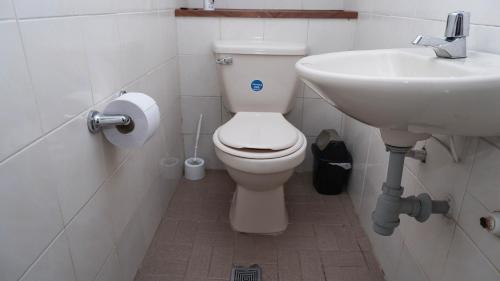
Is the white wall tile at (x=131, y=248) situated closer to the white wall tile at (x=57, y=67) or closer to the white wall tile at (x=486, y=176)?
the white wall tile at (x=57, y=67)

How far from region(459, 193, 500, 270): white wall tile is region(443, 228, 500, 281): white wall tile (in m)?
0.02

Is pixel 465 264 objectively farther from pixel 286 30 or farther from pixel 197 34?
pixel 197 34

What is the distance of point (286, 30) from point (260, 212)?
936mm

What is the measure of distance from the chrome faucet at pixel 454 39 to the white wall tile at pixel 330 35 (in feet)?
3.32

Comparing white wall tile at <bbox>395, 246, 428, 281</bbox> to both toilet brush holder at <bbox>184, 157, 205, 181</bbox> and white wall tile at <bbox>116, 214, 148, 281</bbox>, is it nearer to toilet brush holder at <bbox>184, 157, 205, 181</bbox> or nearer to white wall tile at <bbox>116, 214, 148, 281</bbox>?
white wall tile at <bbox>116, 214, 148, 281</bbox>

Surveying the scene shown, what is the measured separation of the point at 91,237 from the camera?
2.90ft

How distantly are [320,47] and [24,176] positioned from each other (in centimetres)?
147

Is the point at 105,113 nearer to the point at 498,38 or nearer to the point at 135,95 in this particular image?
the point at 135,95

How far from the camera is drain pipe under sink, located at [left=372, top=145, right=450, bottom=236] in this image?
2.78 feet

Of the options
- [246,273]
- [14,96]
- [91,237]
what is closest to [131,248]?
[91,237]

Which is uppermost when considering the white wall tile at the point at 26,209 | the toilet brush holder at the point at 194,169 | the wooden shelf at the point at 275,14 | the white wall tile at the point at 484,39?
the wooden shelf at the point at 275,14

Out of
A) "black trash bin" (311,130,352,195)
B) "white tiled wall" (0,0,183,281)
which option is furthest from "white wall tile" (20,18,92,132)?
"black trash bin" (311,130,352,195)

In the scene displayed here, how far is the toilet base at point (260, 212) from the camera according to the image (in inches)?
55.8

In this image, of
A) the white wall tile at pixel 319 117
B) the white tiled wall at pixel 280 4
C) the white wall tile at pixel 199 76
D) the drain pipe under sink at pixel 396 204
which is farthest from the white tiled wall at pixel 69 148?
the white wall tile at pixel 319 117
